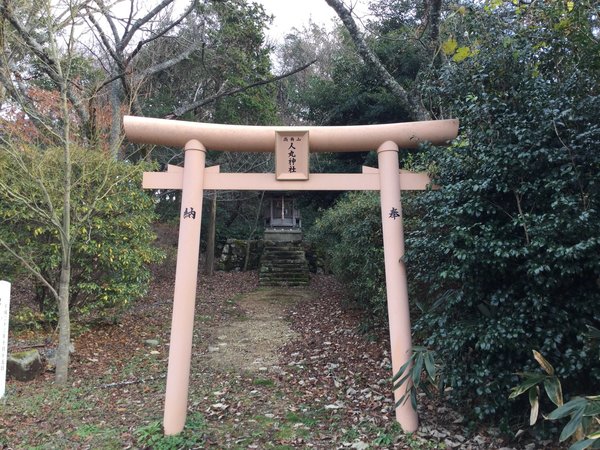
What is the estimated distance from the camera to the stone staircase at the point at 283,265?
1398 centimetres

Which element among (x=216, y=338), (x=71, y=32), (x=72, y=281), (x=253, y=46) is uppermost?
(x=253, y=46)

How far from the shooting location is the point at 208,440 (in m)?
4.03

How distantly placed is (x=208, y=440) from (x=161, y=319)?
5.38 m

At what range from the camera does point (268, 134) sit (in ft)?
14.9

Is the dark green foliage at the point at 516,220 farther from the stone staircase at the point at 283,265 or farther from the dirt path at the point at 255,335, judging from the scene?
the stone staircase at the point at 283,265

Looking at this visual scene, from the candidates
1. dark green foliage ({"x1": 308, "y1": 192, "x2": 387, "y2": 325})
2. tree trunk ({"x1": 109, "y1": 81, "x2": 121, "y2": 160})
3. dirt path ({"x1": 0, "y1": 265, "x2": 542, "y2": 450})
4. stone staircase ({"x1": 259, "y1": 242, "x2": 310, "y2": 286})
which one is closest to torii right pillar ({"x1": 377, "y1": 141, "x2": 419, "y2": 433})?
dirt path ({"x1": 0, "y1": 265, "x2": 542, "y2": 450})

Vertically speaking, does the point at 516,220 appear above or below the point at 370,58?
below

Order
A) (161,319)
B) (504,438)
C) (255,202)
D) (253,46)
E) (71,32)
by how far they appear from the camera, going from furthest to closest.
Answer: (255,202) < (253,46) < (161,319) < (71,32) < (504,438)

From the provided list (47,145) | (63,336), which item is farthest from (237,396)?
(47,145)

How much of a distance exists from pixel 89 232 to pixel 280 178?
11.7 feet

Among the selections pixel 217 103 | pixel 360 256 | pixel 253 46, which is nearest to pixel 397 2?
pixel 253 46

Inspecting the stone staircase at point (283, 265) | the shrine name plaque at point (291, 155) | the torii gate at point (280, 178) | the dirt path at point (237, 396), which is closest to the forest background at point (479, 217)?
the torii gate at point (280, 178)

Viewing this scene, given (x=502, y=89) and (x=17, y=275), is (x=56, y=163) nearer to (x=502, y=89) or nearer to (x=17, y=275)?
(x=17, y=275)

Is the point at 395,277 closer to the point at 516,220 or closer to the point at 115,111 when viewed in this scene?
the point at 516,220
